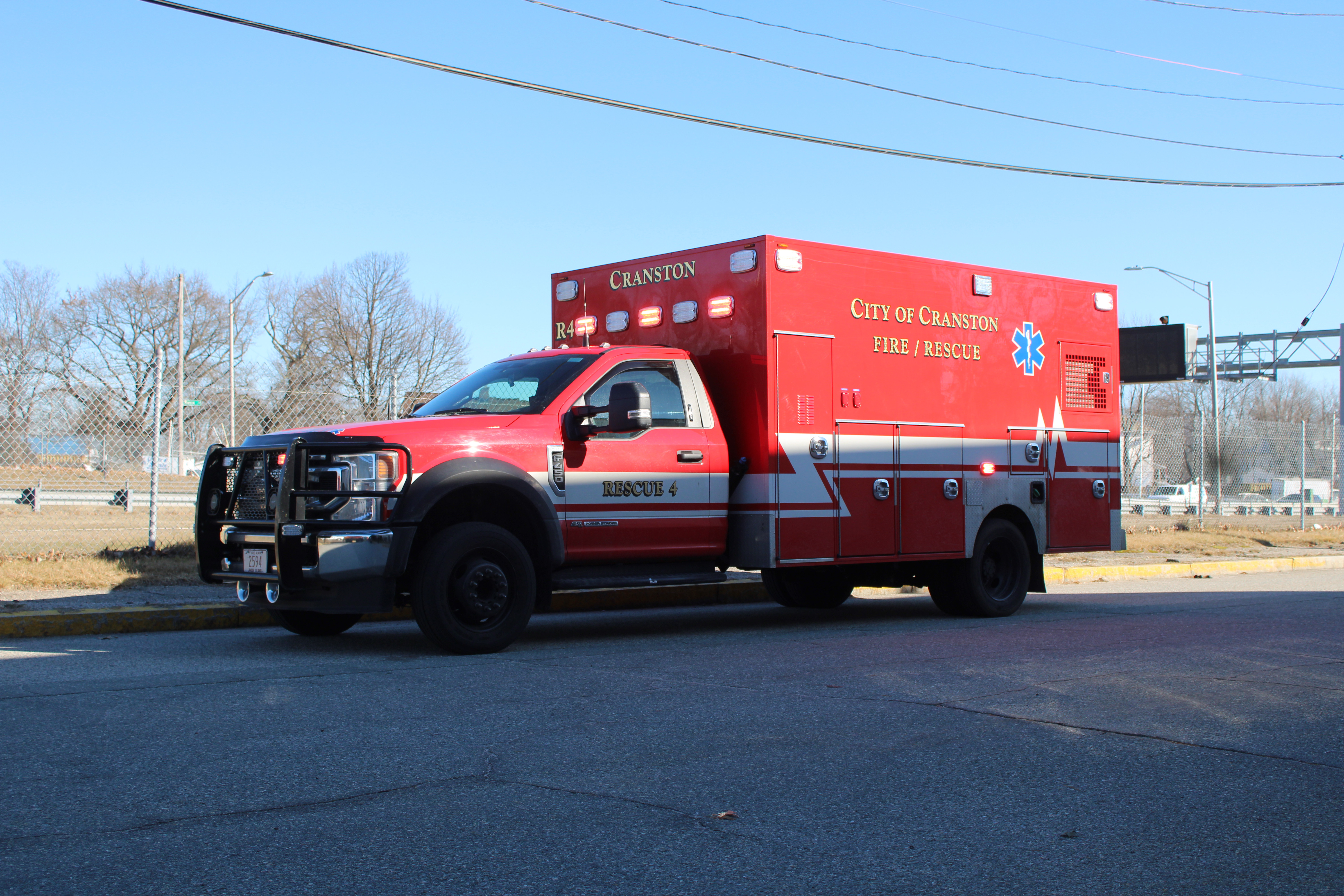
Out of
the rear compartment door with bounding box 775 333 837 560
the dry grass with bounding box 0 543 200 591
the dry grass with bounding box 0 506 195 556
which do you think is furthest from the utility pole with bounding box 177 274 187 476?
the rear compartment door with bounding box 775 333 837 560

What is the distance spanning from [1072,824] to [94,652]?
680 centimetres

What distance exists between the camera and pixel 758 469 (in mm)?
10094

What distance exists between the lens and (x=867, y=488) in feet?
35.5

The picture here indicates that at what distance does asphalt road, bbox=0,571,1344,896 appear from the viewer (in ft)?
12.7

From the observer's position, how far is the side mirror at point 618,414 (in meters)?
8.85

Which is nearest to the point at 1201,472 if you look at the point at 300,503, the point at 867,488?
the point at 867,488

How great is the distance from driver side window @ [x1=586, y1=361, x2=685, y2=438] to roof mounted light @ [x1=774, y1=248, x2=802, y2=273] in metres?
1.23

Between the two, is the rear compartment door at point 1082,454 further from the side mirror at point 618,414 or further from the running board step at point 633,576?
the side mirror at point 618,414

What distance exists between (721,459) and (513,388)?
181cm

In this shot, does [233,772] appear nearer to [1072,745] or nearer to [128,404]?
[1072,745]

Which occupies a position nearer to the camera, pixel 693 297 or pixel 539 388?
pixel 539 388

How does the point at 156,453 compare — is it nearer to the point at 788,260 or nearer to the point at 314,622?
the point at 314,622

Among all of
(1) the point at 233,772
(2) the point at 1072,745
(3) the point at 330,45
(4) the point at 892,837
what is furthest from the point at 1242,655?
(3) the point at 330,45

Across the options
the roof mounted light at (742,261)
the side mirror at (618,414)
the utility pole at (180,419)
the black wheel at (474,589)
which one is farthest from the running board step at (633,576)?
the utility pole at (180,419)
